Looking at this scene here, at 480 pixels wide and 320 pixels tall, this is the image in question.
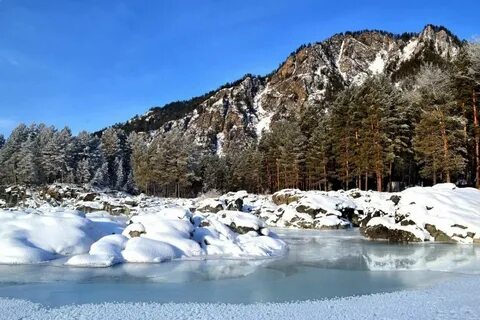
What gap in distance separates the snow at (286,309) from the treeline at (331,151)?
3133 cm

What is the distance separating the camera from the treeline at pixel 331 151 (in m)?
42.3

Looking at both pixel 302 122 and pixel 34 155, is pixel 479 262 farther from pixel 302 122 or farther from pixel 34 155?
pixel 34 155

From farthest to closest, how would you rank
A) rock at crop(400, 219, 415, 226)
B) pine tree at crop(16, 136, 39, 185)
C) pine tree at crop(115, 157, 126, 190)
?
pine tree at crop(115, 157, 126, 190)
pine tree at crop(16, 136, 39, 185)
rock at crop(400, 219, 415, 226)

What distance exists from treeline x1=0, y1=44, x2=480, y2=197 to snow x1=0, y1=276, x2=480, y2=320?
103ft

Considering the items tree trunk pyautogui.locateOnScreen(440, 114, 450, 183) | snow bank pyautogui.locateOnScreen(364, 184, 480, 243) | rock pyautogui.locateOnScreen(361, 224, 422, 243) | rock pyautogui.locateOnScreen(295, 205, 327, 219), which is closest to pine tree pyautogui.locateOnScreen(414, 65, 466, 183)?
tree trunk pyautogui.locateOnScreen(440, 114, 450, 183)

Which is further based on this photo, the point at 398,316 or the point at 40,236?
the point at 40,236

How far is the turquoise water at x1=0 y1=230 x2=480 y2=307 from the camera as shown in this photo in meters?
11.9

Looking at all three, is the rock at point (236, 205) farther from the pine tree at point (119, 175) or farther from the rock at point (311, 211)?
the pine tree at point (119, 175)

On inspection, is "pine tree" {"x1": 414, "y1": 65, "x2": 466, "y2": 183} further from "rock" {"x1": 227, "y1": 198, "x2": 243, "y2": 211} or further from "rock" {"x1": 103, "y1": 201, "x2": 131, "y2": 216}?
"rock" {"x1": 103, "y1": 201, "x2": 131, "y2": 216}

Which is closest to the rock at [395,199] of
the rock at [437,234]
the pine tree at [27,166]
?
the rock at [437,234]

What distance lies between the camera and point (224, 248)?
836 inches

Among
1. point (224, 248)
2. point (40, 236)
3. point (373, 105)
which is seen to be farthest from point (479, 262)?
point (373, 105)

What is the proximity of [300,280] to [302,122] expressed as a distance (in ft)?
212

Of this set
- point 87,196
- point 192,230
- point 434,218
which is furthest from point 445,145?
point 87,196
